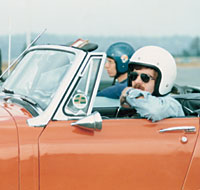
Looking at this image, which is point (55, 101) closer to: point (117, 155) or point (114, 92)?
point (117, 155)

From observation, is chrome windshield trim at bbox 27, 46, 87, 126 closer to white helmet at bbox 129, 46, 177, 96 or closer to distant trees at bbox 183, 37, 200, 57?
white helmet at bbox 129, 46, 177, 96

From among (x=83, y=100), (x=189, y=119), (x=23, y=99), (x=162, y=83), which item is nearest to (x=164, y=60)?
(x=162, y=83)

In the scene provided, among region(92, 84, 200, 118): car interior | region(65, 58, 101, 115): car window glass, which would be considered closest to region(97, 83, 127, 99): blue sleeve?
region(92, 84, 200, 118): car interior

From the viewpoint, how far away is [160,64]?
325cm

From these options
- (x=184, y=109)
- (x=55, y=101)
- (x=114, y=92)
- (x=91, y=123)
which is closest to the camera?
(x=91, y=123)

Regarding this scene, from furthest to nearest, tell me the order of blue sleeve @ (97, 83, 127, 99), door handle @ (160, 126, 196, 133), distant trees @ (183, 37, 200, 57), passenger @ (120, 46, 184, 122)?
distant trees @ (183, 37, 200, 57) → blue sleeve @ (97, 83, 127, 99) → passenger @ (120, 46, 184, 122) → door handle @ (160, 126, 196, 133)

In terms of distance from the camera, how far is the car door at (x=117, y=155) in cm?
275

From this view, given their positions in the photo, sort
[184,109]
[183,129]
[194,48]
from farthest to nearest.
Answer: [194,48], [184,109], [183,129]

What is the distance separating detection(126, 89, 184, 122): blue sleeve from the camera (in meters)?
2.99

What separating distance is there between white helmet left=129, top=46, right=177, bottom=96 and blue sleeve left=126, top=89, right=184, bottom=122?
16 centimetres

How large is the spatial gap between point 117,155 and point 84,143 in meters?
0.23

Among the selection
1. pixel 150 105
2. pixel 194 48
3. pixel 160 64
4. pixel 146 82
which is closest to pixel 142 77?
pixel 146 82

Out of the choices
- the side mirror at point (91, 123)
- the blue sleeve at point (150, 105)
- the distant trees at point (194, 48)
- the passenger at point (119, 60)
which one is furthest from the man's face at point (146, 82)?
the distant trees at point (194, 48)

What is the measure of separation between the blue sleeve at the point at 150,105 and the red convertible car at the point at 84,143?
0.17 ft
